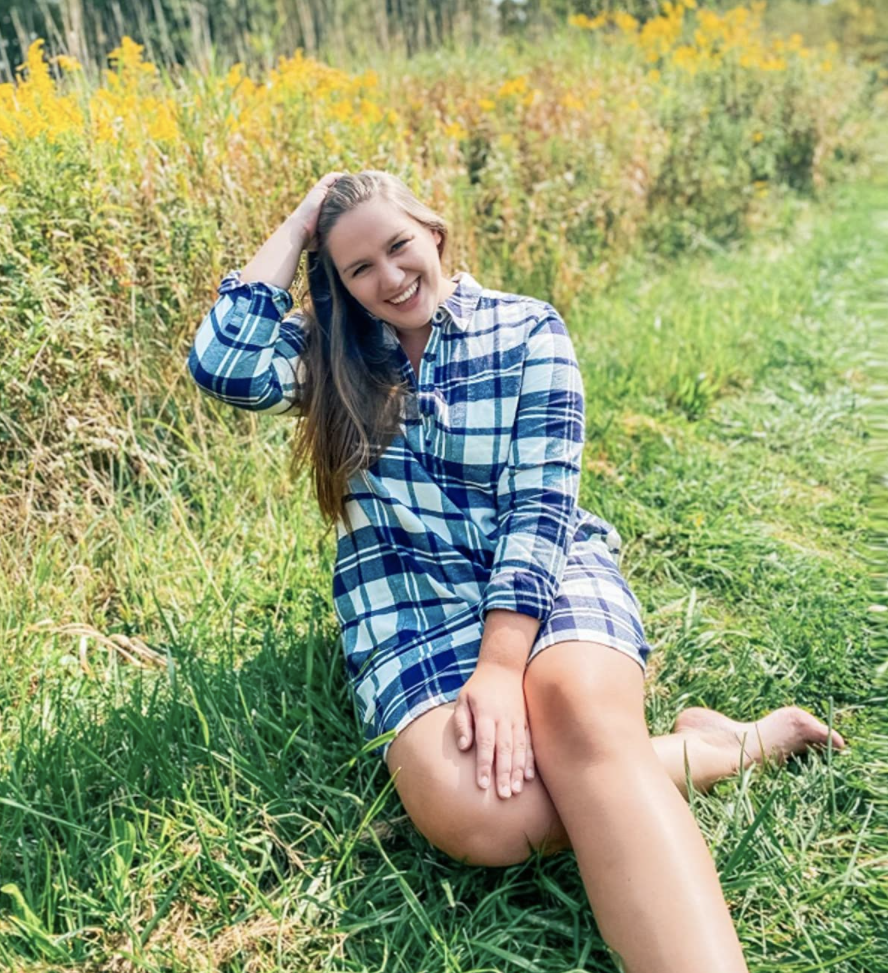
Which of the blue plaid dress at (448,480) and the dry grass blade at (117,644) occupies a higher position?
the blue plaid dress at (448,480)

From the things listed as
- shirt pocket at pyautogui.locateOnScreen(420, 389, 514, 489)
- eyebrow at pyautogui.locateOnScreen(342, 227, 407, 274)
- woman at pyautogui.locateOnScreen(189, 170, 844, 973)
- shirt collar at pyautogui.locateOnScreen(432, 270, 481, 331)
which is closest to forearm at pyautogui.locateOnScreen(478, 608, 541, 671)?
woman at pyautogui.locateOnScreen(189, 170, 844, 973)

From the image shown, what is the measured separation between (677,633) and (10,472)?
5.91 feet

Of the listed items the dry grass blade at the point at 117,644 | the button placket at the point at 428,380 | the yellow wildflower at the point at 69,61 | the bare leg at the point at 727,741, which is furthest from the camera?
the yellow wildflower at the point at 69,61

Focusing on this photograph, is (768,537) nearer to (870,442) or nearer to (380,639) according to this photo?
(870,442)

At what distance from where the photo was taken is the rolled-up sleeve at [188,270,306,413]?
5.99 feet

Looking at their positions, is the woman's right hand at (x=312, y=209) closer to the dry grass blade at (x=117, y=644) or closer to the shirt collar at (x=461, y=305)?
the shirt collar at (x=461, y=305)

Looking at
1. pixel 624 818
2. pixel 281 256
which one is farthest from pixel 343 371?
pixel 624 818

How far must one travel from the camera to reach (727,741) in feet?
5.96

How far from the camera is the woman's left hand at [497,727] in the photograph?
153 cm

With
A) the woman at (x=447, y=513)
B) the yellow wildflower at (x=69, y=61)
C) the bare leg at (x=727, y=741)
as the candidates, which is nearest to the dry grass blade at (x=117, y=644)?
the woman at (x=447, y=513)

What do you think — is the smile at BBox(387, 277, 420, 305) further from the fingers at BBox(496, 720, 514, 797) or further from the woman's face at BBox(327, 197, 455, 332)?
the fingers at BBox(496, 720, 514, 797)

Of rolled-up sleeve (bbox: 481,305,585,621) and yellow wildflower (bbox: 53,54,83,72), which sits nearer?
rolled-up sleeve (bbox: 481,305,585,621)

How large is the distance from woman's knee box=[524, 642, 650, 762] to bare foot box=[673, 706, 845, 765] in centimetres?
29

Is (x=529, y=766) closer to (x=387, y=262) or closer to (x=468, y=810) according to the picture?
(x=468, y=810)
